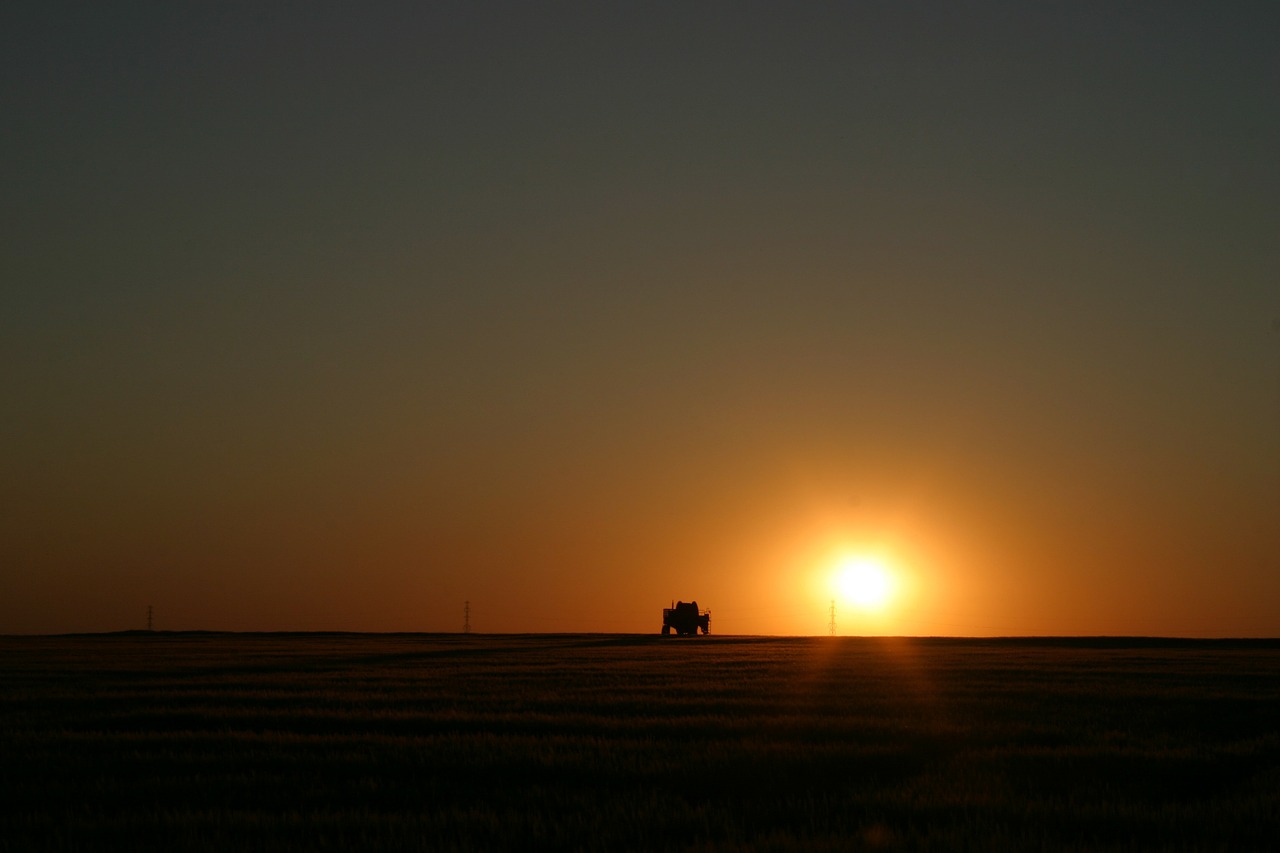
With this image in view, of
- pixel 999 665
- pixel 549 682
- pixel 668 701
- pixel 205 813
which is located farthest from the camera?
pixel 999 665

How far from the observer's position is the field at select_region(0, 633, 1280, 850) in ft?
34.2

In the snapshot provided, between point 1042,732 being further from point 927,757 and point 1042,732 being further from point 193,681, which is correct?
point 193,681

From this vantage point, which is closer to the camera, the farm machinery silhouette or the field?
the field

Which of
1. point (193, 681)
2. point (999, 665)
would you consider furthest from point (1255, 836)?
point (999, 665)

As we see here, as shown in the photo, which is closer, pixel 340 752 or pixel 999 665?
pixel 340 752

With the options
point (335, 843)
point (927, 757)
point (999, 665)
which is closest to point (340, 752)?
point (335, 843)

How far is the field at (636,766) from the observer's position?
10438 mm

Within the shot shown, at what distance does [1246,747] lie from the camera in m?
15.8

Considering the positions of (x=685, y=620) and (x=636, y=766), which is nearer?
(x=636, y=766)

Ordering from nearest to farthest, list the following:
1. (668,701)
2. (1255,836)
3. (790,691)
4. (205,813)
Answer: (1255,836)
(205,813)
(668,701)
(790,691)

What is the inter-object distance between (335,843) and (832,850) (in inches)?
163

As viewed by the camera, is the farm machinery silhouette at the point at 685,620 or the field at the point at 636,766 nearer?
the field at the point at 636,766

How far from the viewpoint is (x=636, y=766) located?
13680 millimetres

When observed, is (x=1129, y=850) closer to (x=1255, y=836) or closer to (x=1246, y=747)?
(x=1255, y=836)
